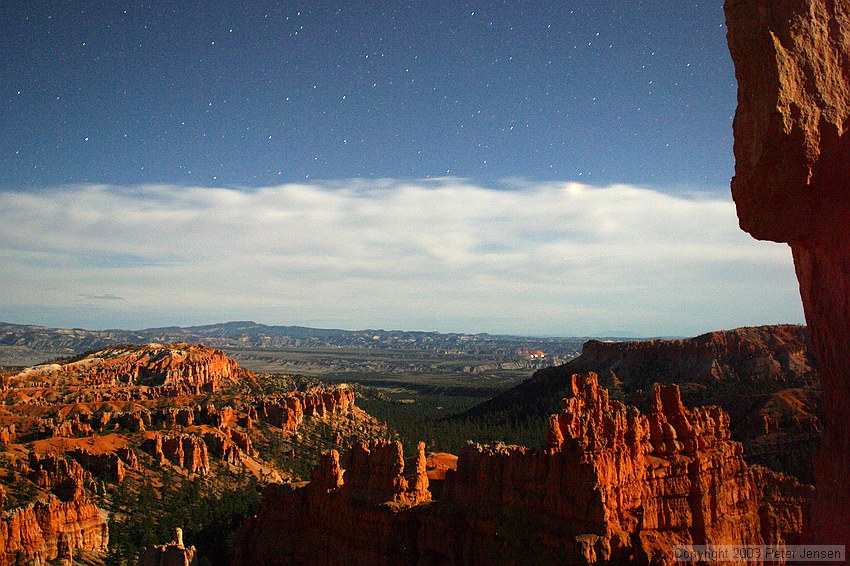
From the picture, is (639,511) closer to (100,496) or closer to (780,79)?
(780,79)

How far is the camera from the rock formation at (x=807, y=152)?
9570 millimetres

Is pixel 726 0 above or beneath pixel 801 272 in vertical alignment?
above

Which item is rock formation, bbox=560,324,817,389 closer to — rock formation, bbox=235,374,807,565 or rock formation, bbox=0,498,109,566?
rock formation, bbox=235,374,807,565

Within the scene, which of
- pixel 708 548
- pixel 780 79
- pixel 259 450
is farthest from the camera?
pixel 259 450

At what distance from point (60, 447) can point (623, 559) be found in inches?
2369

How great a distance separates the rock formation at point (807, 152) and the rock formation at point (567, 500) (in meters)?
13.7

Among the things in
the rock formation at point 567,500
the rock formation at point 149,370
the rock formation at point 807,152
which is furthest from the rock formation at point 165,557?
the rock formation at point 149,370

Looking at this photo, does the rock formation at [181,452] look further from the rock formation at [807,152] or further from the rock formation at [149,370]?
the rock formation at [807,152]

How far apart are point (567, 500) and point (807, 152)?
17307 mm

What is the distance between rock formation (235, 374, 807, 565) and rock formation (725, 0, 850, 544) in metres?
13.7

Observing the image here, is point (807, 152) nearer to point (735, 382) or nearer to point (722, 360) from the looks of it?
point (735, 382)

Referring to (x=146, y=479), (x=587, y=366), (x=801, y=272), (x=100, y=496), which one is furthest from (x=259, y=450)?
(x=801, y=272)

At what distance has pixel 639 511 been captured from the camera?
971 inches

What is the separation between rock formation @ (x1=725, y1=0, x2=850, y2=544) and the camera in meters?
9.57
